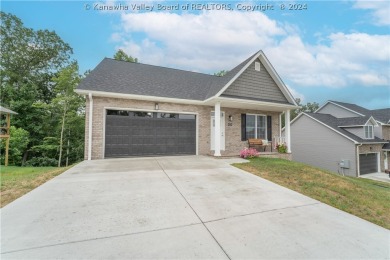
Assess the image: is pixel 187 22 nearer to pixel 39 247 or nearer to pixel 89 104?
pixel 89 104

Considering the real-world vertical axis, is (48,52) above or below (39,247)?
above

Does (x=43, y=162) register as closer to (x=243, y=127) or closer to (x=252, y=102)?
(x=243, y=127)

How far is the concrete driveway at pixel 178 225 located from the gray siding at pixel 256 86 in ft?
22.5

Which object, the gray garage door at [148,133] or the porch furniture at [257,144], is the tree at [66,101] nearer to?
the gray garage door at [148,133]

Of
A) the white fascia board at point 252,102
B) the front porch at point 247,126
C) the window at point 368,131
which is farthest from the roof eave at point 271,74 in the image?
the window at point 368,131

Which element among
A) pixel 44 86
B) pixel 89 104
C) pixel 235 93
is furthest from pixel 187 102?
pixel 44 86

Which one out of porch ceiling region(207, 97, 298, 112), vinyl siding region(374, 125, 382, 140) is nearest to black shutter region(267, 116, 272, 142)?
porch ceiling region(207, 97, 298, 112)

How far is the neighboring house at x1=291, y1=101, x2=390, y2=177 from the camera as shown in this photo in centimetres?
1722

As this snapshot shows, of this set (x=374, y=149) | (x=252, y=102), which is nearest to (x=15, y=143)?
(x=252, y=102)

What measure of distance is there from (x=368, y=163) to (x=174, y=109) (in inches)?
813

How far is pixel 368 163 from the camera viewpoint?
1827 centimetres

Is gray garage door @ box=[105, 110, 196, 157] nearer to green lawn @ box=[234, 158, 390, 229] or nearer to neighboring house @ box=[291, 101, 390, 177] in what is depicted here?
green lawn @ box=[234, 158, 390, 229]

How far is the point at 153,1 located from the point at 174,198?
8.99 meters

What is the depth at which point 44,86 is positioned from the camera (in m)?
20.5
